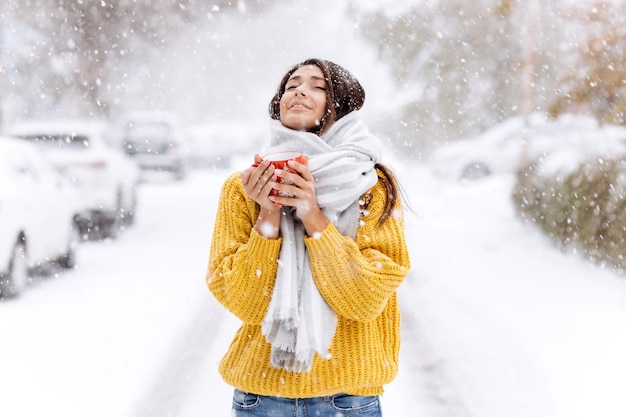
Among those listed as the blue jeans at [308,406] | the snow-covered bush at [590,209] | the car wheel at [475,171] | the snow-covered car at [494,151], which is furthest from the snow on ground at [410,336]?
the car wheel at [475,171]

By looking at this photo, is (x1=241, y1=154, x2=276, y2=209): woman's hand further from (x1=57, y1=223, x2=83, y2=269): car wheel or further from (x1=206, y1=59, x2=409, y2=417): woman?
(x1=57, y1=223, x2=83, y2=269): car wheel

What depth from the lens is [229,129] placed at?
30094 millimetres

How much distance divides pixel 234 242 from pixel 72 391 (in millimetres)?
2973

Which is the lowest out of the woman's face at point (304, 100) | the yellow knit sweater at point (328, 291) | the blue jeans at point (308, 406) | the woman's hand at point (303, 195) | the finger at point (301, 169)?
the blue jeans at point (308, 406)

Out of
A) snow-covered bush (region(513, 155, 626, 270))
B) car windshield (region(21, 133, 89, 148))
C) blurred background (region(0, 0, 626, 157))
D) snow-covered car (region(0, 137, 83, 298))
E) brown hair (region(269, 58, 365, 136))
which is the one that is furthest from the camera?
car windshield (region(21, 133, 89, 148))

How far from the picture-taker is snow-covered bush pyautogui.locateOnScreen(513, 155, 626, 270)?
7.13m

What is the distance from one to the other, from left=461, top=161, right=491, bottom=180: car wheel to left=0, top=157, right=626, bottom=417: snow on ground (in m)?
8.15

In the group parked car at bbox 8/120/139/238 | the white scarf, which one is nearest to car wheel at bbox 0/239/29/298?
parked car at bbox 8/120/139/238

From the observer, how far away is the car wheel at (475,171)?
17938 mm

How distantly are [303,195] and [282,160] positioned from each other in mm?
100

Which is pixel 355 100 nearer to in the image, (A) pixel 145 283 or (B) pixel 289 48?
(A) pixel 145 283

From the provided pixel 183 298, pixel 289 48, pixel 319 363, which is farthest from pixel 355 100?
pixel 289 48

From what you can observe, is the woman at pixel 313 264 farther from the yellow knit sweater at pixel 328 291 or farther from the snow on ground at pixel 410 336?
the snow on ground at pixel 410 336

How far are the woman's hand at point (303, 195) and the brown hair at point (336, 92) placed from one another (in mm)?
272
